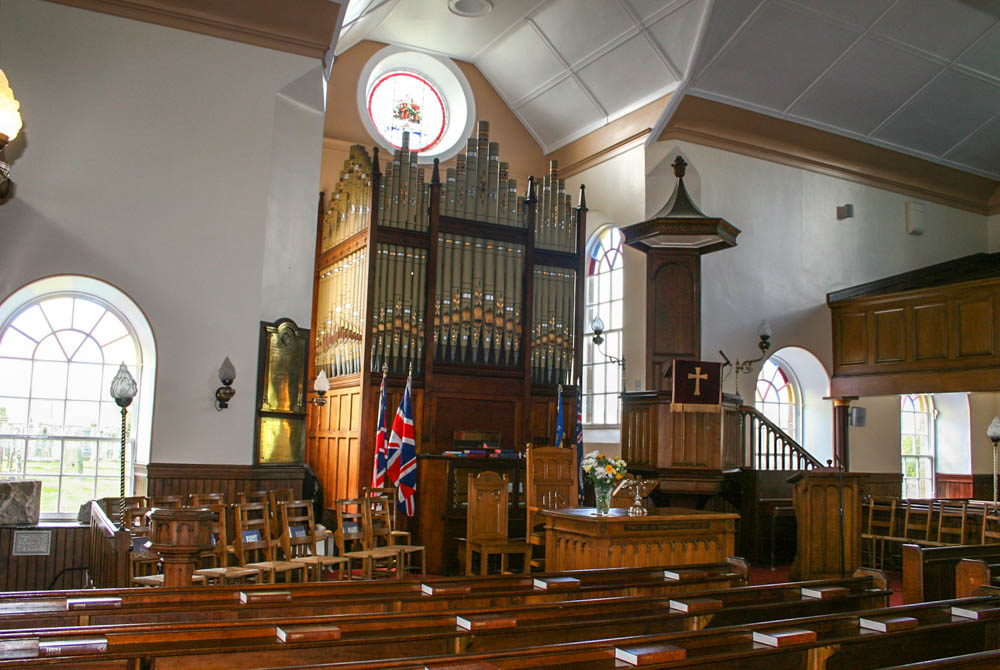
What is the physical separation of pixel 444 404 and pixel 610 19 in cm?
529

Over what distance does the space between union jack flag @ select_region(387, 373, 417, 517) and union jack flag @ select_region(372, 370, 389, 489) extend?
0.13 m

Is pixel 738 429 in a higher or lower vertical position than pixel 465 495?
higher

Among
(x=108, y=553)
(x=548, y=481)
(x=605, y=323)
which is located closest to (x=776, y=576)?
(x=548, y=481)

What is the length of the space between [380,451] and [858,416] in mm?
7167

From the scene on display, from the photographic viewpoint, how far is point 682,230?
9.77 meters

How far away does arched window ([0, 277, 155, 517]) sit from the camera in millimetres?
7949

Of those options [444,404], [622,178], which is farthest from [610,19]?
[444,404]

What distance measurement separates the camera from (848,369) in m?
12.2

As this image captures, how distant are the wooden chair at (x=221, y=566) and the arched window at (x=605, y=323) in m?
6.15

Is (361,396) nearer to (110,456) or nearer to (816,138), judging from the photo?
(110,456)

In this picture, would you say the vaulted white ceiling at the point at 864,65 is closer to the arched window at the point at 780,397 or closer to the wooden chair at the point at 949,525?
the arched window at the point at 780,397

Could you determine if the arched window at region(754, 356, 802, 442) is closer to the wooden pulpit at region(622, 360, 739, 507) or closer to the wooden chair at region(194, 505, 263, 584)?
the wooden pulpit at region(622, 360, 739, 507)

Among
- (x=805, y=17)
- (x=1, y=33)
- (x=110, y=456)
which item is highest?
(x=805, y=17)

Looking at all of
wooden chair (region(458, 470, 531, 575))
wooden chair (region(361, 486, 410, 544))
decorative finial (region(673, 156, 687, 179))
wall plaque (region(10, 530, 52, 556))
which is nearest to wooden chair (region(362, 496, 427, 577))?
wooden chair (region(361, 486, 410, 544))
